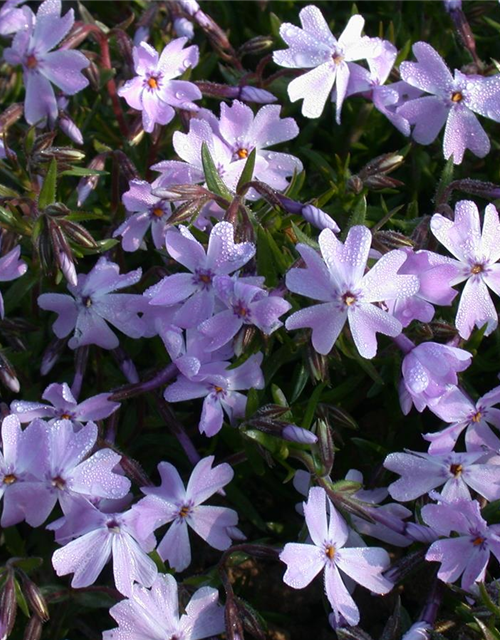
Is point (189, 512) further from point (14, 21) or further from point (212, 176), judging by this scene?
point (14, 21)

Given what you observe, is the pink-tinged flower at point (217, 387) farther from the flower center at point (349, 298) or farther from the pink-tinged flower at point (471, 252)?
the pink-tinged flower at point (471, 252)

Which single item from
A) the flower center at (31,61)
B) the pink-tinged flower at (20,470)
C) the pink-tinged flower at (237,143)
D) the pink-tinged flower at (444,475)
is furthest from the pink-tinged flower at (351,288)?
the flower center at (31,61)

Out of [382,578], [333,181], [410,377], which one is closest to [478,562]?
[382,578]

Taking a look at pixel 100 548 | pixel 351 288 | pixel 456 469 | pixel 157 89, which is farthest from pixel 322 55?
pixel 100 548

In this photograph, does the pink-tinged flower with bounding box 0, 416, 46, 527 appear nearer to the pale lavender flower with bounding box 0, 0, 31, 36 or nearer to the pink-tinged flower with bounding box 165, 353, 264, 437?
the pink-tinged flower with bounding box 165, 353, 264, 437

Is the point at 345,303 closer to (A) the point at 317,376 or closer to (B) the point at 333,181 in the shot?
(A) the point at 317,376
